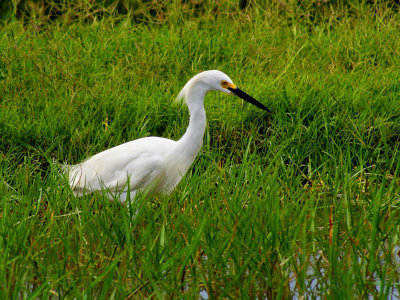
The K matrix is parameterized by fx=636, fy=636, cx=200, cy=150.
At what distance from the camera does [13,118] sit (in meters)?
4.57

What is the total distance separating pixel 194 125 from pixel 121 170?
1.77ft

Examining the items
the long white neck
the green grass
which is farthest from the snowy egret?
the green grass

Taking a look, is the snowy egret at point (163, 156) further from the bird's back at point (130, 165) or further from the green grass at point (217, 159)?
the green grass at point (217, 159)

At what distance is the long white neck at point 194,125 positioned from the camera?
12.3 ft

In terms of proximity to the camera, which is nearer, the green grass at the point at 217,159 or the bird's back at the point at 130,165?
the green grass at the point at 217,159

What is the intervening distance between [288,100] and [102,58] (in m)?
1.85

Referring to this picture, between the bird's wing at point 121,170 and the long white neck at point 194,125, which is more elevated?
the long white neck at point 194,125

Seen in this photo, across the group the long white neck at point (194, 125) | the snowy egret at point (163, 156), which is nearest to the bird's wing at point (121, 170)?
the snowy egret at point (163, 156)

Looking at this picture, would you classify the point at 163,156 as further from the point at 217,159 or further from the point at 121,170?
the point at 217,159

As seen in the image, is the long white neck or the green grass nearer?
the green grass

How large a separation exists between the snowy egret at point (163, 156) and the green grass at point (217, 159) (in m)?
0.15

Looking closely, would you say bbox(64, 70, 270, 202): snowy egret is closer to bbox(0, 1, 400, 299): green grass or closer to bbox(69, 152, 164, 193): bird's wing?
bbox(69, 152, 164, 193): bird's wing

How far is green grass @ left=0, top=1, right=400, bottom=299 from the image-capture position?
2625mm

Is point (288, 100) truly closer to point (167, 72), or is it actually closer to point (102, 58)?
point (167, 72)
